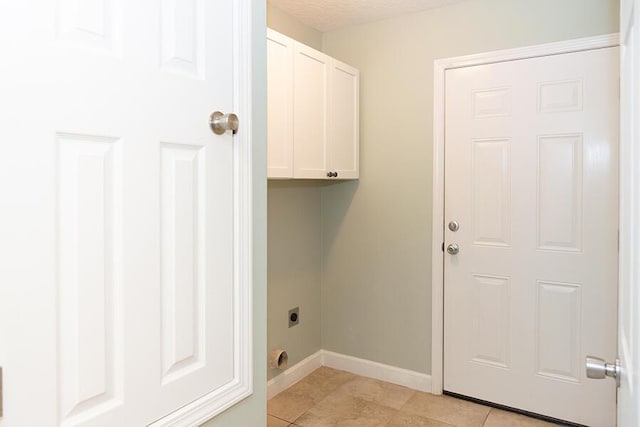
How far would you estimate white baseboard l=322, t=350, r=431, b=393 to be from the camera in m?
2.85

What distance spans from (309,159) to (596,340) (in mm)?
1830

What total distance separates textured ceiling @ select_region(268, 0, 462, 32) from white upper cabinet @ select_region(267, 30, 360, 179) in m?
0.32

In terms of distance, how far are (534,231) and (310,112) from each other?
1.44m

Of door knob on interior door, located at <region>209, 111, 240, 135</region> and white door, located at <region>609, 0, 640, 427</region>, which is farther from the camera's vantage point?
door knob on interior door, located at <region>209, 111, 240, 135</region>

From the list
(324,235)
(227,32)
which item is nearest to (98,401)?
(227,32)

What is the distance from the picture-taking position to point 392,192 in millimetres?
2932

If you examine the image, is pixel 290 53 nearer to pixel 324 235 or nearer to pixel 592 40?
pixel 324 235

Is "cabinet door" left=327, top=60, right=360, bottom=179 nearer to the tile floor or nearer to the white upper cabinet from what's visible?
the white upper cabinet

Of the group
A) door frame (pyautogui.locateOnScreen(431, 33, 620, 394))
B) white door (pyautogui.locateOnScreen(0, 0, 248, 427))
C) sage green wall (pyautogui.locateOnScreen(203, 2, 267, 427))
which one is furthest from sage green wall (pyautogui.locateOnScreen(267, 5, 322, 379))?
white door (pyautogui.locateOnScreen(0, 0, 248, 427))

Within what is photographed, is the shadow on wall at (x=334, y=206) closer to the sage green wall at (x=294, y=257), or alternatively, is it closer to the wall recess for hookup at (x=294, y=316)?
the sage green wall at (x=294, y=257)

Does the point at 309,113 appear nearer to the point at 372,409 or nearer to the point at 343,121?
the point at 343,121

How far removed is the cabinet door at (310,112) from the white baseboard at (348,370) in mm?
1328

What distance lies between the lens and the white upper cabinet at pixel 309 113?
7.46 feet

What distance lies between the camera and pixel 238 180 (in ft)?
3.72
